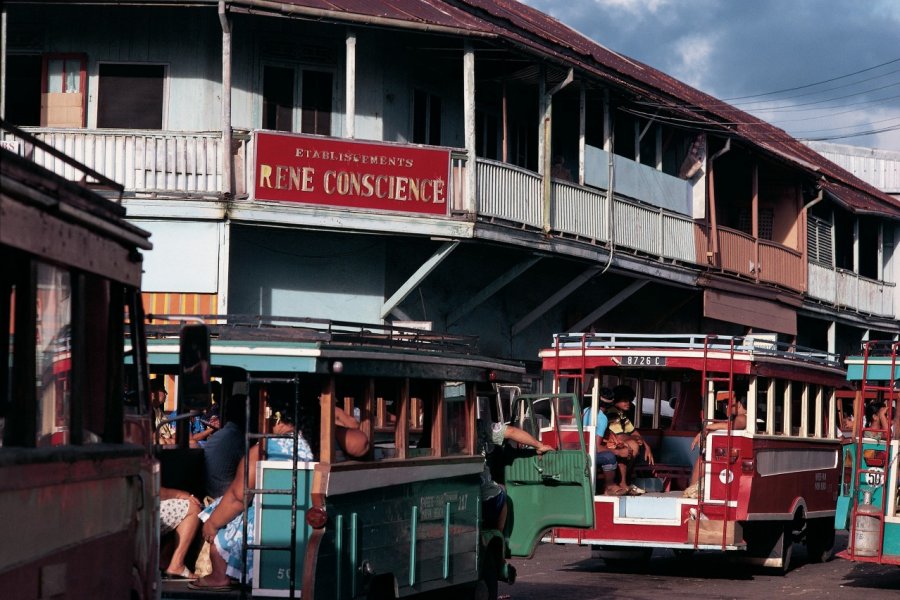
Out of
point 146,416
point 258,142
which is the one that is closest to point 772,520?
point 258,142

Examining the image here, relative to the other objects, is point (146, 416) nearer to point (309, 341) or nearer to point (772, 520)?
point (309, 341)

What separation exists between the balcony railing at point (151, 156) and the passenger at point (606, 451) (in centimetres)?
592

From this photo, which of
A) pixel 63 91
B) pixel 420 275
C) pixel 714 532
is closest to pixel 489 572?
pixel 714 532

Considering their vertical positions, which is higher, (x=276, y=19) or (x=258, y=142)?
(x=276, y=19)

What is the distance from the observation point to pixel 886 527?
1430cm

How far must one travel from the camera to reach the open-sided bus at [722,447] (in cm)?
1534

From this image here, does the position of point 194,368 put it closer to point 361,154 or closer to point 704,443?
point 704,443

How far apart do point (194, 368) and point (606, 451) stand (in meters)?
10.0

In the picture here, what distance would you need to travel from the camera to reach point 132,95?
67.2 feet

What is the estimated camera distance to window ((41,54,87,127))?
66.4ft

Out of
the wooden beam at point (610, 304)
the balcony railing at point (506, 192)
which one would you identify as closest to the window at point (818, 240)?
the balcony railing at point (506, 192)

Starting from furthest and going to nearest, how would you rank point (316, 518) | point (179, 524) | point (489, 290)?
point (489, 290)
point (179, 524)
point (316, 518)

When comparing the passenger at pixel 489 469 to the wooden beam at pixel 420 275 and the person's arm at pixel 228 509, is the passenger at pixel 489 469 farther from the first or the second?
the wooden beam at pixel 420 275

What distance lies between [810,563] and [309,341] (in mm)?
11087
